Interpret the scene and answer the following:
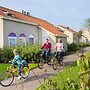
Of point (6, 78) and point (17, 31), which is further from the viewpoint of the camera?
point (17, 31)

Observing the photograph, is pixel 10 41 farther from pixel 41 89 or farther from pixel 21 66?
pixel 41 89

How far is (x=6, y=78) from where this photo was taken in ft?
38.7

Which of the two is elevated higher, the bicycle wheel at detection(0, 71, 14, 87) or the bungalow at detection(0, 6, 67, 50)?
the bungalow at detection(0, 6, 67, 50)

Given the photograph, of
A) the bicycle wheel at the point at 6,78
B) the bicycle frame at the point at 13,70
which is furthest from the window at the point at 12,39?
the bicycle wheel at the point at 6,78

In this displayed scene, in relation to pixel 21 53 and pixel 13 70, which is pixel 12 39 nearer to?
pixel 21 53

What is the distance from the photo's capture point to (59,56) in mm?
19344

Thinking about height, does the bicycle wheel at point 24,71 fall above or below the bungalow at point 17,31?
below

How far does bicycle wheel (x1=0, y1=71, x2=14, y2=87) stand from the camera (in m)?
11.7

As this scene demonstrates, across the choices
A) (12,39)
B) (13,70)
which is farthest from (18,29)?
(13,70)

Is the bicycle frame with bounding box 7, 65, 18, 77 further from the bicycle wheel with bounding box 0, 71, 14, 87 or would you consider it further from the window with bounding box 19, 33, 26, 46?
the window with bounding box 19, 33, 26, 46

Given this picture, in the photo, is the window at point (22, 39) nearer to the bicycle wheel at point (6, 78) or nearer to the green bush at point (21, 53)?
the green bush at point (21, 53)

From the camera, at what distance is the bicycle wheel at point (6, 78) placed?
1166 centimetres

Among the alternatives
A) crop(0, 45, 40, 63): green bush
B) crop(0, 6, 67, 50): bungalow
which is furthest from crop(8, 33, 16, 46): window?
crop(0, 45, 40, 63): green bush

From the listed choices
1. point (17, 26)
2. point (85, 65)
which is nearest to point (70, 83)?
point (85, 65)
